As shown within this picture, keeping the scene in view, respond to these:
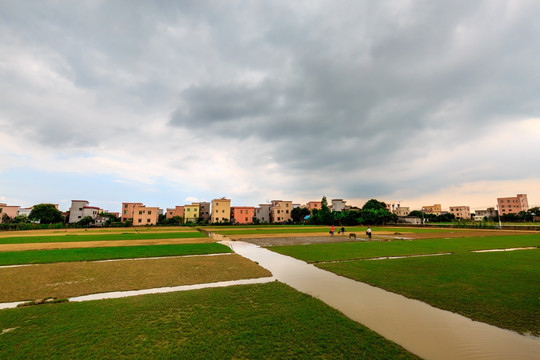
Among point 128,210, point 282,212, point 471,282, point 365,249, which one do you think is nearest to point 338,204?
point 282,212

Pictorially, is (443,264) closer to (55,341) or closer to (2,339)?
(55,341)

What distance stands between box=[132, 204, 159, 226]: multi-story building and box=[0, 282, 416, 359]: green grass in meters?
95.0

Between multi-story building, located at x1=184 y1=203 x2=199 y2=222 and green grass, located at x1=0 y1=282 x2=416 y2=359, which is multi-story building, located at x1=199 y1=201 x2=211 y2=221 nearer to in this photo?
multi-story building, located at x1=184 y1=203 x2=199 y2=222

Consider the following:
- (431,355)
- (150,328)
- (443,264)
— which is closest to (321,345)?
(431,355)

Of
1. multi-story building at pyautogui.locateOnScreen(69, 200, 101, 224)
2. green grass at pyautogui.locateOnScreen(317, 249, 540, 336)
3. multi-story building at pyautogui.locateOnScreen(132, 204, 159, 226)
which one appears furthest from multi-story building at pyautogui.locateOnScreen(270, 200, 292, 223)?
green grass at pyautogui.locateOnScreen(317, 249, 540, 336)

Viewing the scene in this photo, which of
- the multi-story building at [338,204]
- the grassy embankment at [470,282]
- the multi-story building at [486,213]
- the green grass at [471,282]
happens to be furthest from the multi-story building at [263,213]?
the multi-story building at [486,213]

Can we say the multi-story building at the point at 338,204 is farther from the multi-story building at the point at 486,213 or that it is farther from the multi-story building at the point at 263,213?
the multi-story building at the point at 486,213

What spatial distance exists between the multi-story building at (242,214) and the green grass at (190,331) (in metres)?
99.9

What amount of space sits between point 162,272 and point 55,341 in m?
8.76

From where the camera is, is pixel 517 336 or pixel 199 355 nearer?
pixel 199 355

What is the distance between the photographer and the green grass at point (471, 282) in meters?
8.33

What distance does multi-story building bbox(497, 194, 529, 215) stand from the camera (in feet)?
443

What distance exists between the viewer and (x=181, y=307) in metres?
8.95

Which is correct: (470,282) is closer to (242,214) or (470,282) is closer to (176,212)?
(242,214)
